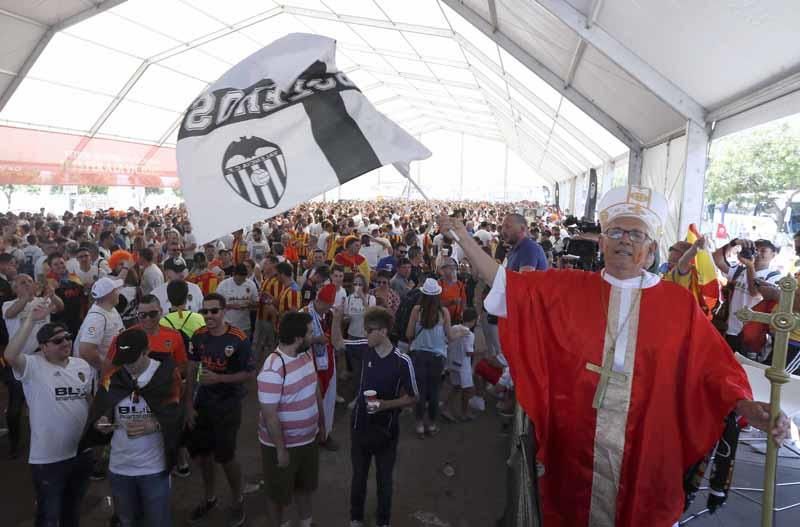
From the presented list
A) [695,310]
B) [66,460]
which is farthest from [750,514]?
[66,460]

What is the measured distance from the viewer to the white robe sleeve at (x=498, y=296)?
238 centimetres

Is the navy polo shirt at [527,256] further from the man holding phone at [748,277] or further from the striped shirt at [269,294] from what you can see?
the striped shirt at [269,294]

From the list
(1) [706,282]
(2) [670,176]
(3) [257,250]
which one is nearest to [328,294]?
(3) [257,250]

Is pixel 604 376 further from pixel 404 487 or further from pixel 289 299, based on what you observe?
pixel 289 299

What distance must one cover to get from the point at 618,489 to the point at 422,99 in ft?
105

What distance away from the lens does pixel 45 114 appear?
2073 cm

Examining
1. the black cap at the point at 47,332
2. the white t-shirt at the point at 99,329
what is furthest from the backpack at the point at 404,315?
the black cap at the point at 47,332

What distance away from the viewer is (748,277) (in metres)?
5.64

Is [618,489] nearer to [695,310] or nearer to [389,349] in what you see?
[695,310]

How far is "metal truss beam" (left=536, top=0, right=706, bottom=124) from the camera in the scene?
746cm

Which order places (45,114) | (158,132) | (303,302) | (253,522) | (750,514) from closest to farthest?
(750,514)
(253,522)
(303,302)
(45,114)
(158,132)

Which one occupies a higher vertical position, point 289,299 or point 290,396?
point 289,299

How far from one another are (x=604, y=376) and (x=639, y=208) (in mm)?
737

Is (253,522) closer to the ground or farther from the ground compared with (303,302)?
closer to the ground
